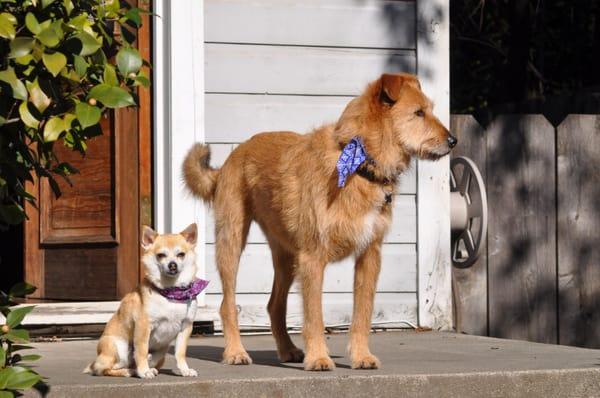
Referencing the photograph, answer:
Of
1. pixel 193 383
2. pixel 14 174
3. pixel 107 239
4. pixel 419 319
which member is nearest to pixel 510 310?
pixel 419 319

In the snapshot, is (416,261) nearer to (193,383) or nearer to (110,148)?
(110,148)

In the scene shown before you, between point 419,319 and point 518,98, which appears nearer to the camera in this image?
→ point 419,319

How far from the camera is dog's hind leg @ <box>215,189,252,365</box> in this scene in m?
5.34

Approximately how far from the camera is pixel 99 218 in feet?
23.1

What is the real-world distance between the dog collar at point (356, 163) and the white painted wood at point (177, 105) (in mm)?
1983

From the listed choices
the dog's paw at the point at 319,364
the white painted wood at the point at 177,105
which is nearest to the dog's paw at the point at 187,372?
the dog's paw at the point at 319,364

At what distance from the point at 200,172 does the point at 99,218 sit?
1576 mm

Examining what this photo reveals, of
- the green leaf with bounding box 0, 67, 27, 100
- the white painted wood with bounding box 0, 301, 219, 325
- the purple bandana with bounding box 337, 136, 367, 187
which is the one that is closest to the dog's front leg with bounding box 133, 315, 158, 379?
the purple bandana with bounding box 337, 136, 367, 187

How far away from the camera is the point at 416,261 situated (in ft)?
23.7

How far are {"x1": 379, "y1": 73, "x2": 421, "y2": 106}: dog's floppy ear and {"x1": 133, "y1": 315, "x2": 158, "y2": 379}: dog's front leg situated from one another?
1480 mm

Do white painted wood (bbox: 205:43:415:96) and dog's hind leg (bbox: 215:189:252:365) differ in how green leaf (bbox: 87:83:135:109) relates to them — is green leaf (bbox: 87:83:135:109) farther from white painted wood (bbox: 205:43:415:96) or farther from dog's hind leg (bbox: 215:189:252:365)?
white painted wood (bbox: 205:43:415:96)

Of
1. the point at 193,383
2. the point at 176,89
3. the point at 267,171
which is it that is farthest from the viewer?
the point at 176,89

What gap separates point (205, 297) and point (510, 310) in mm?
2511

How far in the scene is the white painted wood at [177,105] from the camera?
678cm
